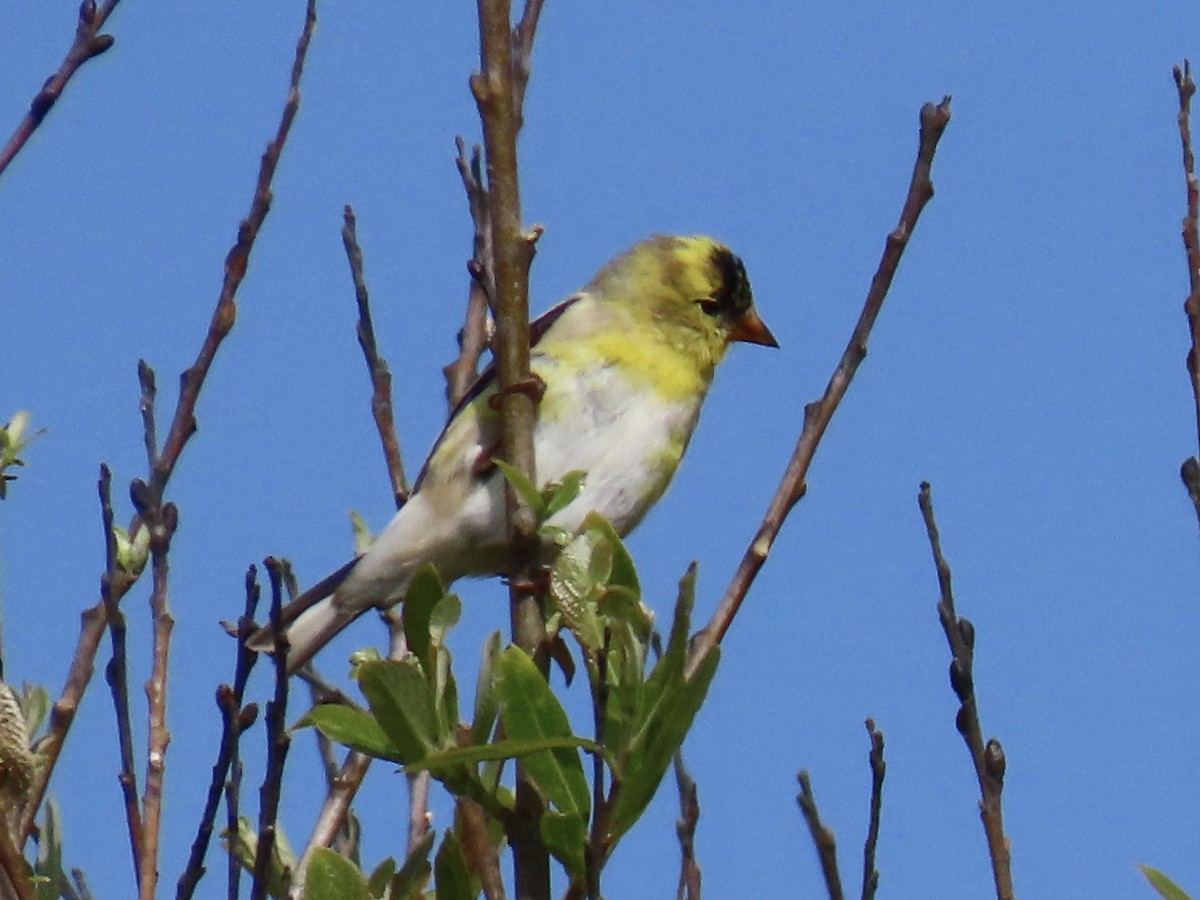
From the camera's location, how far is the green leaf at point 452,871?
1829 millimetres

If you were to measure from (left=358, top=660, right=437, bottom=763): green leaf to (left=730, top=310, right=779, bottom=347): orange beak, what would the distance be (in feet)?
8.81

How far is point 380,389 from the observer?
114 inches

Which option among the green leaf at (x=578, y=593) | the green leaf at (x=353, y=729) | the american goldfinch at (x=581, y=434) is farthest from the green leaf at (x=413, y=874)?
the american goldfinch at (x=581, y=434)

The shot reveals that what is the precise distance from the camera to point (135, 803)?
1.85 m

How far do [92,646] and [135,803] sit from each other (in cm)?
38

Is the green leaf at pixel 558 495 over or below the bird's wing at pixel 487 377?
below

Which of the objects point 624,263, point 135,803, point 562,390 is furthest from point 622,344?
point 135,803

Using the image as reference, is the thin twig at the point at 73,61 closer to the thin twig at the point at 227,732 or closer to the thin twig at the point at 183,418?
the thin twig at the point at 183,418

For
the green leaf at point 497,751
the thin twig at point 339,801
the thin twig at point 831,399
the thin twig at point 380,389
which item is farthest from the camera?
the thin twig at point 380,389

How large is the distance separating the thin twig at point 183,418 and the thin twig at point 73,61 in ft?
0.14

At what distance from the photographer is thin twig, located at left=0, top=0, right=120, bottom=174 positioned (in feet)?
7.19

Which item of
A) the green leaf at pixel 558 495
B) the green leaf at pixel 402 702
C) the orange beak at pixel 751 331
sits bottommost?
the green leaf at pixel 402 702

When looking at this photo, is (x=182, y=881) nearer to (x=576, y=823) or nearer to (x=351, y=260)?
(x=576, y=823)

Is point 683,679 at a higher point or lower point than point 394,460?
lower
